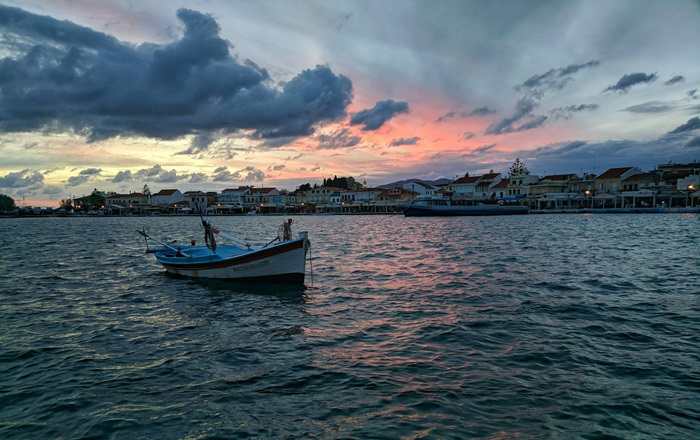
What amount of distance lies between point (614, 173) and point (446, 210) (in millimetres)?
54462

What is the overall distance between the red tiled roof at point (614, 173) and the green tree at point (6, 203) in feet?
763

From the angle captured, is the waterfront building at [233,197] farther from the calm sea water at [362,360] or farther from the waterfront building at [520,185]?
the calm sea water at [362,360]

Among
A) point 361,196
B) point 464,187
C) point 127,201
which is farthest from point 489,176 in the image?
point 127,201

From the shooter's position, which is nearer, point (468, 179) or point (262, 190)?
point (468, 179)

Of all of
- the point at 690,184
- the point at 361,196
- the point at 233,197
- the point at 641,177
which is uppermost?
the point at 641,177

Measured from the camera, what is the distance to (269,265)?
54.0ft

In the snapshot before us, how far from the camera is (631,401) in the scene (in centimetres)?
598

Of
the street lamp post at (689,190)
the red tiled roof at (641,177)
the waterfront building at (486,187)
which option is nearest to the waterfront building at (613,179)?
the red tiled roof at (641,177)

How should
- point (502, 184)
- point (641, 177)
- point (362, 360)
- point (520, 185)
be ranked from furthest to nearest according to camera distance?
point (502, 184), point (520, 185), point (641, 177), point (362, 360)

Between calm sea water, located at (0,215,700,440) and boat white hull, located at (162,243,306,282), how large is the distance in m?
0.72

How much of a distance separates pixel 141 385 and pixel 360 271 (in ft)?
42.7

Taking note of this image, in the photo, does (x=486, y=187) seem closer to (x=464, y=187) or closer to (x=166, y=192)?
(x=464, y=187)

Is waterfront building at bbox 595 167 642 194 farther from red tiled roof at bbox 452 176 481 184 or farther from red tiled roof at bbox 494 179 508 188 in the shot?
red tiled roof at bbox 452 176 481 184

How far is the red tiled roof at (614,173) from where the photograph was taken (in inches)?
4397
